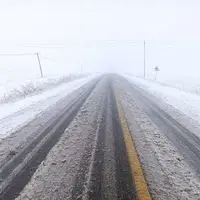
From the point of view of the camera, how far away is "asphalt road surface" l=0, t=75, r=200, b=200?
3785 millimetres

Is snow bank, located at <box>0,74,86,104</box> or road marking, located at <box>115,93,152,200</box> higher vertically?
road marking, located at <box>115,93,152,200</box>

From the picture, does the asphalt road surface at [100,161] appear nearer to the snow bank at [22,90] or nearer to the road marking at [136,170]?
the road marking at [136,170]

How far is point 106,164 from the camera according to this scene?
4621mm

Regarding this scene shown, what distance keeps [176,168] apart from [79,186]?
1772 mm

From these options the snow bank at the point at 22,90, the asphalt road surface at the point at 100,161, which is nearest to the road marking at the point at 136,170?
the asphalt road surface at the point at 100,161

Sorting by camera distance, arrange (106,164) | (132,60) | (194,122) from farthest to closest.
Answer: (132,60) < (194,122) < (106,164)

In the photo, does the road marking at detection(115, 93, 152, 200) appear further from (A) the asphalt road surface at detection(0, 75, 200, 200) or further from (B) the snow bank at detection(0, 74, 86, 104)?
(B) the snow bank at detection(0, 74, 86, 104)

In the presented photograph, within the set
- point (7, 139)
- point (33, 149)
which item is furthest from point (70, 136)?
point (7, 139)

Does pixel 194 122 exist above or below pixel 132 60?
above

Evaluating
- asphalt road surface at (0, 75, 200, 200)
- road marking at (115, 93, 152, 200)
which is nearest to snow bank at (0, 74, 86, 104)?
asphalt road surface at (0, 75, 200, 200)

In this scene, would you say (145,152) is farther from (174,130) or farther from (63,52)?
(63,52)

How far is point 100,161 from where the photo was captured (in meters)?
Answer: 4.77

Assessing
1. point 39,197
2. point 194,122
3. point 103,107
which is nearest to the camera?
point 39,197

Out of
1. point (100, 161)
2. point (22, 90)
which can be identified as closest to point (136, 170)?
point (100, 161)
